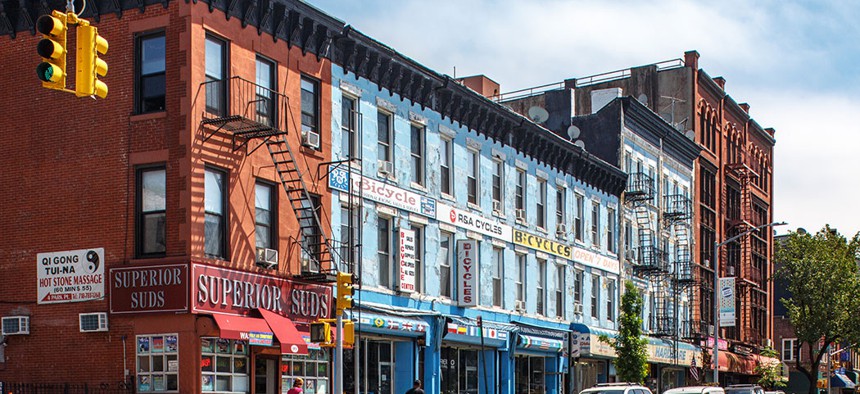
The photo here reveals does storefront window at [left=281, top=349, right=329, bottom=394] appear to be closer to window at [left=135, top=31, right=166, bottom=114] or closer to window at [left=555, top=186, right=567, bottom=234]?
window at [left=135, top=31, right=166, bottom=114]

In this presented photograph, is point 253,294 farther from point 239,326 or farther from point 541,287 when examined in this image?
point 541,287

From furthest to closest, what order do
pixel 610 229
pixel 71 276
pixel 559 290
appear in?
pixel 610 229
pixel 559 290
pixel 71 276

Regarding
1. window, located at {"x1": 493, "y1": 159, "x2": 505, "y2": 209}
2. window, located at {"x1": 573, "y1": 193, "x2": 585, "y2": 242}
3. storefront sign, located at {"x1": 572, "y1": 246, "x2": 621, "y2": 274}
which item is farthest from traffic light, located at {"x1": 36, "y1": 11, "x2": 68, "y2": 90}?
window, located at {"x1": 573, "y1": 193, "x2": 585, "y2": 242}

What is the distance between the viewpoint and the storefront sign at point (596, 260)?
4553 centimetres

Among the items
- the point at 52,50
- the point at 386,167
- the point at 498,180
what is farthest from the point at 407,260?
the point at 52,50

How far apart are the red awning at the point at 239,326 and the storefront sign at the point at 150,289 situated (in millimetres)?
882

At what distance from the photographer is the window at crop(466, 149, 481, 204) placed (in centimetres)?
3791

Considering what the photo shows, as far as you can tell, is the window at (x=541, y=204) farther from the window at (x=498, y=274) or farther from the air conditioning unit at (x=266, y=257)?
the air conditioning unit at (x=266, y=257)

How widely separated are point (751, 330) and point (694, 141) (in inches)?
639

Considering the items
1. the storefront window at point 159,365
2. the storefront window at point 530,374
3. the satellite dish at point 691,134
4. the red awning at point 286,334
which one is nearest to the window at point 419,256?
the red awning at point 286,334

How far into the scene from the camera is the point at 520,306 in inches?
1598

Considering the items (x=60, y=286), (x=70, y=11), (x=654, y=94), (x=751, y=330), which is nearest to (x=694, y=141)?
(x=654, y=94)

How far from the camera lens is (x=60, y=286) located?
84.7 ft

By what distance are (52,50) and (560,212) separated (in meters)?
32.5
